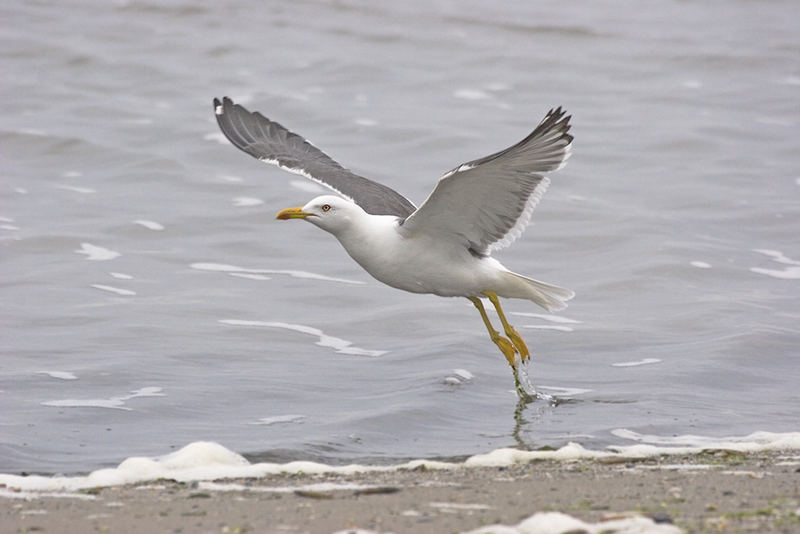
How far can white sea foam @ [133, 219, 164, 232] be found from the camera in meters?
13.7

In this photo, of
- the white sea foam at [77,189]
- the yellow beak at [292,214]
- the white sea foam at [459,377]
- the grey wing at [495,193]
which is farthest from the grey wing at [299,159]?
the white sea foam at [77,189]

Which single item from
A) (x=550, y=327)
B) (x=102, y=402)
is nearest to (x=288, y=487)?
(x=102, y=402)

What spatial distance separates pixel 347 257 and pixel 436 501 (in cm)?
765

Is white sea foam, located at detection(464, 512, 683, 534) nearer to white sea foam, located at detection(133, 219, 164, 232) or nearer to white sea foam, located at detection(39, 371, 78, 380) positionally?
white sea foam, located at detection(39, 371, 78, 380)

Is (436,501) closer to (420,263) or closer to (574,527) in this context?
(574,527)

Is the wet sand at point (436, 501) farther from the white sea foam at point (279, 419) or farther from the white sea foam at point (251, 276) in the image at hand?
the white sea foam at point (251, 276)

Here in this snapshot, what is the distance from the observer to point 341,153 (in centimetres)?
1722

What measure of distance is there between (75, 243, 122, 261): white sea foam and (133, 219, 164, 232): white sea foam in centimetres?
91

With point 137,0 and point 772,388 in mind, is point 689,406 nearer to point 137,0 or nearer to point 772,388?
point 772,388

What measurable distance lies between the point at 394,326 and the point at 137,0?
59.7 feet

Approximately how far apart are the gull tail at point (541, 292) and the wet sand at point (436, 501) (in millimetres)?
2398

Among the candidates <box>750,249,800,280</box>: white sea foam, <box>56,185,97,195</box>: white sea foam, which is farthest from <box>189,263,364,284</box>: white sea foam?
<box>750,249,800,280</box>: white sea foam

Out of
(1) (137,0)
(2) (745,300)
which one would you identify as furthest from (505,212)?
(1) (137,0)

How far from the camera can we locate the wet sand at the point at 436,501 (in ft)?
17.2
